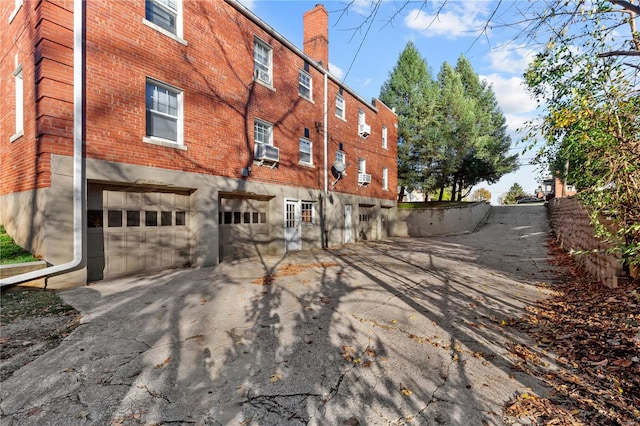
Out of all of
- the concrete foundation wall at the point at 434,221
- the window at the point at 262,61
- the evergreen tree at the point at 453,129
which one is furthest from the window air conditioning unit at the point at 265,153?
the evergreen tree at the point at 453,129

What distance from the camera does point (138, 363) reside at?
3.50 m

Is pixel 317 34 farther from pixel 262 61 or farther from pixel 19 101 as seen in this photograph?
pixel 19 101

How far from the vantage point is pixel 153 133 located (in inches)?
316

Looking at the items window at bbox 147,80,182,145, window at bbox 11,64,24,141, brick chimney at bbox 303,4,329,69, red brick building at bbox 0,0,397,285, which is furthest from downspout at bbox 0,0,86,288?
brick chimney at bbox 303,4,329,69

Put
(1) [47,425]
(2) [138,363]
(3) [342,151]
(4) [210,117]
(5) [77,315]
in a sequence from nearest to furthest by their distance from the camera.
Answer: (1) [47,425]
(2) [138,363]
(5) [77,315]
(4) [210,117]
(3) [342,151]

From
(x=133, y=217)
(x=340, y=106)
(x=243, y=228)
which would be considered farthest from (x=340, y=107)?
(x=133, y=217)

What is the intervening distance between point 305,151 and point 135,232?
824cm

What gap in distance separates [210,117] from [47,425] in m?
8.48

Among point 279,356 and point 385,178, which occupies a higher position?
point 385,178

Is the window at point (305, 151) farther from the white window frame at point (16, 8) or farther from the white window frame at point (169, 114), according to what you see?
the white window frame at point (16, 8)

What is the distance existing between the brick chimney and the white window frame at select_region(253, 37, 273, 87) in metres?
4.89

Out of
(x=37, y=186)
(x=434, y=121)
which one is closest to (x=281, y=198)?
(x=37, y=186)

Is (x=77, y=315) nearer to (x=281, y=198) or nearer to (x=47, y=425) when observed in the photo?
(x=47, y=425)

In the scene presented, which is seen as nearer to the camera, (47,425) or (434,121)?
(47,425)
